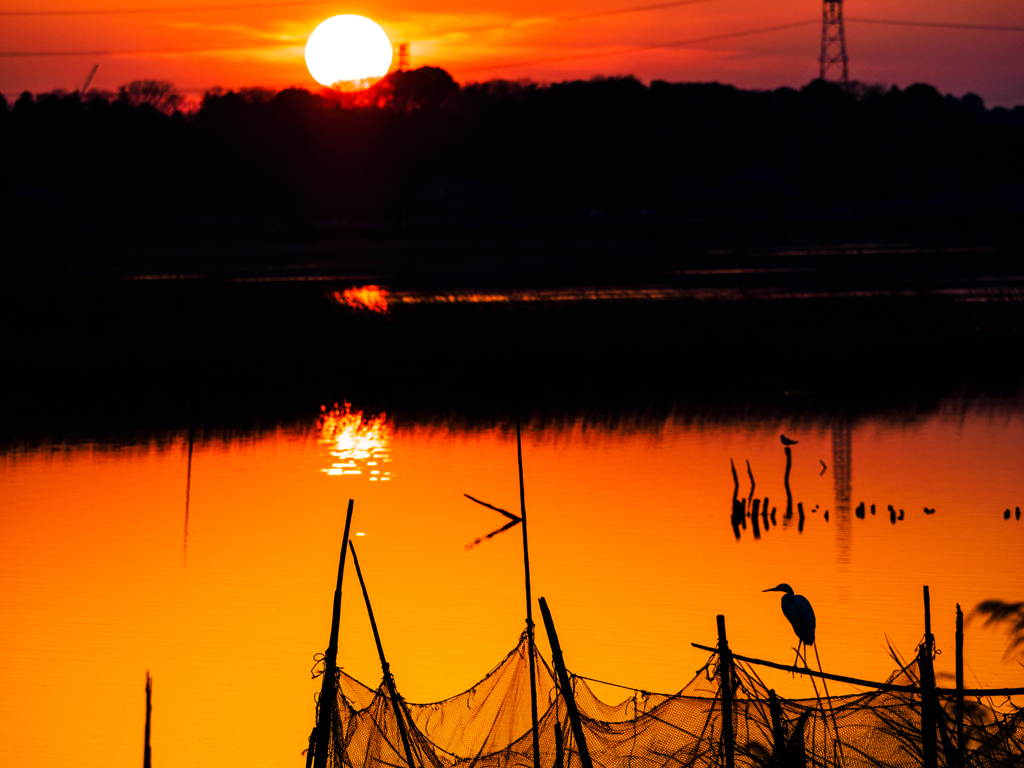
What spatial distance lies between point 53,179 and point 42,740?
91.0 metres

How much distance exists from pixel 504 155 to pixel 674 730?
357 ft

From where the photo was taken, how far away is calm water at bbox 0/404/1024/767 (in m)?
11.7

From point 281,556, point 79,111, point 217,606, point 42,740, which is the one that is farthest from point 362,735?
point 79,111

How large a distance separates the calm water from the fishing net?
8.97ft

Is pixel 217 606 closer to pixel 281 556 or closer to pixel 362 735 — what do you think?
pixel 281 556

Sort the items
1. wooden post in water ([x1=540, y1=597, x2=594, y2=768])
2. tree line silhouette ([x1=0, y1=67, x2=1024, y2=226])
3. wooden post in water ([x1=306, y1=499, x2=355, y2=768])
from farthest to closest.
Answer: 1. tree line silhouette ([x1=0, y1=67, x2=1024, y2=226])
2. wooden post in water ([x1=306, y1=499, x2=355, y2=768])
3. wooden post in water ([x1=540, y1=597, x2=594, y2=768])

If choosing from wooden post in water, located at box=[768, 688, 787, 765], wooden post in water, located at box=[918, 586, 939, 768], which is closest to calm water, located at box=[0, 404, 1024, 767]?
wooden post in water, located at box=[768, 688, 787, 765]

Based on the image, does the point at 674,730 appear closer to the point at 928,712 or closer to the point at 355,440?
the point at 928,712

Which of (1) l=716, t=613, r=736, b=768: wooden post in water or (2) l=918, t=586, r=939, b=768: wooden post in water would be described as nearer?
(2) l=918, t=586, r=939, b=768: wooden post in water

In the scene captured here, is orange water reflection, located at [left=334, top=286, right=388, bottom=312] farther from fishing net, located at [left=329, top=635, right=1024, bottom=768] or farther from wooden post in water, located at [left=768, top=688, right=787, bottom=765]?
wooden post in water, located at [left=768, top=688, right=787, bottom=765]

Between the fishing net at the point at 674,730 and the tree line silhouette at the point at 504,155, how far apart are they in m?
87.1

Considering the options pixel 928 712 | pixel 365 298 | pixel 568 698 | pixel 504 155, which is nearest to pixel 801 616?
pixel 928 712

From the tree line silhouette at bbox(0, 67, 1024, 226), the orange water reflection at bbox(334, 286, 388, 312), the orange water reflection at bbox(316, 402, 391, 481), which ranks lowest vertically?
the orange water reflection at bbox(316, 402, 391, 481)

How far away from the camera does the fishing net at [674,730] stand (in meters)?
7.10
